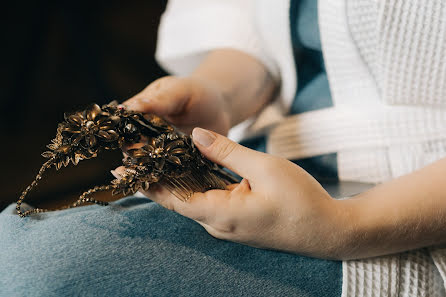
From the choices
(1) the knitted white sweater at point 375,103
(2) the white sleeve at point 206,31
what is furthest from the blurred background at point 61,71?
(1) the knitted white sweater at point 375,103

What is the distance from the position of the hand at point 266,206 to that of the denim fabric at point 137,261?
0.07ft

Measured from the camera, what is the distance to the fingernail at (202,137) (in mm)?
417

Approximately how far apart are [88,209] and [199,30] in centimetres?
41

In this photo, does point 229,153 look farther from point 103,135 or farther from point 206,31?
point 206,31

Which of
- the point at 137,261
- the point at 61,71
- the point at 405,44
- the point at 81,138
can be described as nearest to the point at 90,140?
the point at 81,138

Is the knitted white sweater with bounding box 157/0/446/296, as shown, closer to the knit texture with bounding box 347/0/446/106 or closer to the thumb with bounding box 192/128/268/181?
the knit texture with bounding box 347/0/446/106

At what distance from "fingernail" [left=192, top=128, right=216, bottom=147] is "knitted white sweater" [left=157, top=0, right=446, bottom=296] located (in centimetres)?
18

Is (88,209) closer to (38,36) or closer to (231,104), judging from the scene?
(231,104)

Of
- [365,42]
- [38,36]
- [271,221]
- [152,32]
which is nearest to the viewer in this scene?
[271,221]

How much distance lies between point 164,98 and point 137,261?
227 mm

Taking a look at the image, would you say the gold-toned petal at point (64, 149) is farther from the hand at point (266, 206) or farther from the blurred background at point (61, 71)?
the blurred background at point (61, 71)

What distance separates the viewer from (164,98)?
56 cm

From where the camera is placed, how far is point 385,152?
0.56 metres

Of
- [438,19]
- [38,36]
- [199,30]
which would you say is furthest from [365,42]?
[38,36]
